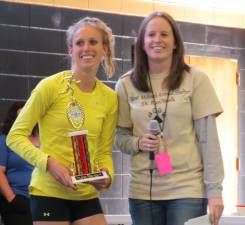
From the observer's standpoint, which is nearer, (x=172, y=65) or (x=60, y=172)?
(x=60, y=172)

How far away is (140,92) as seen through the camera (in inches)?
89.6

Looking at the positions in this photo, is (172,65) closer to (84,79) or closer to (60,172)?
(84,79)

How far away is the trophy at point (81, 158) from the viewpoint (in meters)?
2.07

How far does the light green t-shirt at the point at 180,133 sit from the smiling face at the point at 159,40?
128mm

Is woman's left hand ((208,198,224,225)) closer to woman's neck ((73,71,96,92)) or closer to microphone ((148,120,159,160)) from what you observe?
microphone ((148,120,159,160))

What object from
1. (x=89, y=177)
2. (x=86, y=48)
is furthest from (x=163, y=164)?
(x=86, y=48)

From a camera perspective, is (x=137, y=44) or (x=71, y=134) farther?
(x=137, y=44)

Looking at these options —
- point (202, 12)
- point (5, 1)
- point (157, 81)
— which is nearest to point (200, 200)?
point (157, 81)

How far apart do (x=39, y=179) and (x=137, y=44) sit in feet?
2.39

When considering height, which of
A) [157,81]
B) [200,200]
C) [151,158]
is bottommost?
[200,200]

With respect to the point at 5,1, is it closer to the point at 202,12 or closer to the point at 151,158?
the point at 202,12

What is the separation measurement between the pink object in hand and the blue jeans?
13cm

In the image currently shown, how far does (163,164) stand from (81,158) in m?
0.34

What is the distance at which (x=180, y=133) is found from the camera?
2199 mm
